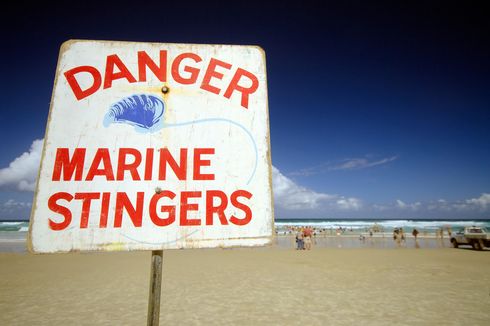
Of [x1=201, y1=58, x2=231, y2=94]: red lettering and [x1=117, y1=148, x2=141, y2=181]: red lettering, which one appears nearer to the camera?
[x1=117, y1=148, x2=141, y2=181]: red lettering

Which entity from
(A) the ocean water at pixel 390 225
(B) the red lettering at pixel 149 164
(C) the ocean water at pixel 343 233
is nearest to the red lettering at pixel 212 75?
(B) the red lettering at pixel 149 164

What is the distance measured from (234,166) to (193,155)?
0.27 metres

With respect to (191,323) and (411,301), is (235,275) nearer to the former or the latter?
(191,323)

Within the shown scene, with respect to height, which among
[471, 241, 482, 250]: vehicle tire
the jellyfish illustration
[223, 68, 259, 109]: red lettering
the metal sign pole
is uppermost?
[223, 68, 259, 109]: red lettering

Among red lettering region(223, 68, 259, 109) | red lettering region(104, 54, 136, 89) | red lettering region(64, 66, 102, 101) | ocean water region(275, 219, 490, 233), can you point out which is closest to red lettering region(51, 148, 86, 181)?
red lettering region(64, 66, 102, 101)

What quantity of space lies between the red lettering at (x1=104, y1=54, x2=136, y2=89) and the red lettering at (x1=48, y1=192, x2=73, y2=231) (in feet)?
2.39

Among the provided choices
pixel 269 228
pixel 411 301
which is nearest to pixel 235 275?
pixel 411 301

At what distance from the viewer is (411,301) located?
27.0 ft

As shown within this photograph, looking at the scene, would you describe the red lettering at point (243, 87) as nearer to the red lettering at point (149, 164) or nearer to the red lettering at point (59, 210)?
the red lettering at point (149, 164)

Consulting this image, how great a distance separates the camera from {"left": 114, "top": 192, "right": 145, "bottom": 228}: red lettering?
155cm

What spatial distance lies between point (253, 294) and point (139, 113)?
28.5 ft

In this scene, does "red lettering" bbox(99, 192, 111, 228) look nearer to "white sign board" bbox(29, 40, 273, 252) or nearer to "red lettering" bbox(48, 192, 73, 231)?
"white sign board" bbox(29, 40, 273, 252)

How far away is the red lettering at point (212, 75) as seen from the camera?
6.00 feet

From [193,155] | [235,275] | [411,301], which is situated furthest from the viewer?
[235,275]
